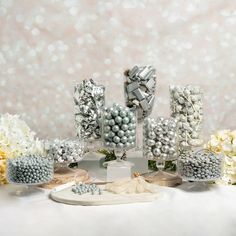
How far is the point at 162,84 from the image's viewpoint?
2018mm

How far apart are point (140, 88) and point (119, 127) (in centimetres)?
22

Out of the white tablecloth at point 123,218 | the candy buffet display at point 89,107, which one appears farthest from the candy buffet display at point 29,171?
the candy buffet display at point 89,107

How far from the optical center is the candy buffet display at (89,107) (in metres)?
1.73

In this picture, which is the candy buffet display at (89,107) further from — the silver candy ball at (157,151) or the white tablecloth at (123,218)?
the white tablecloth at (123,218)

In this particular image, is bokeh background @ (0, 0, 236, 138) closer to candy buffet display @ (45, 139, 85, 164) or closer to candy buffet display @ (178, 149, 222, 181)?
candy buffet display @ (45, 139, 85, 164)

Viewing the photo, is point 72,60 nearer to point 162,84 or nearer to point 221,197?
point 162,84

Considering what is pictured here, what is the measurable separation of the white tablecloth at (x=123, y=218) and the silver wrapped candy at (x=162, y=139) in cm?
16

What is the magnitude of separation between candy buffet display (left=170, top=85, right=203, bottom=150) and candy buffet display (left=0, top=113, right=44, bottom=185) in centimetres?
43

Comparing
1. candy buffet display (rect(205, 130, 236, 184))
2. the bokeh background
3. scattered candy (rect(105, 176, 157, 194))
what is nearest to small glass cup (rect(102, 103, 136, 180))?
scattered candy (rect(105, 176, 157, 194))

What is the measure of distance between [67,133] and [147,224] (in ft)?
2.72

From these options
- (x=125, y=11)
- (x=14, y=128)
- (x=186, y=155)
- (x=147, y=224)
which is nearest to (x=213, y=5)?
(x=125, y=11)

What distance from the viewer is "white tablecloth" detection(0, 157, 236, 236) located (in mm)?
1286

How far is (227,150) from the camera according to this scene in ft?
5.20

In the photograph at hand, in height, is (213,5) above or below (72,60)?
above
